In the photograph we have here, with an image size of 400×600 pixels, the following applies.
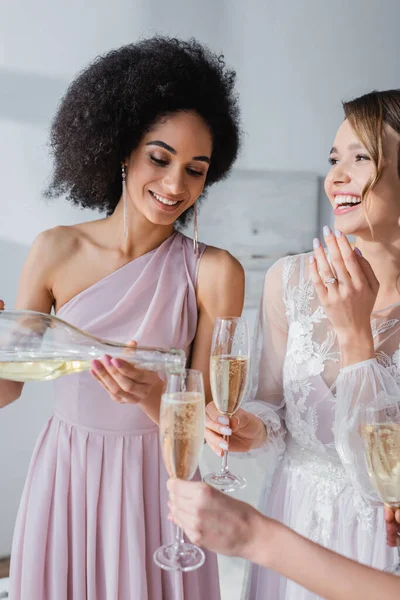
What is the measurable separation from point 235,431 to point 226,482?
169 millimetres

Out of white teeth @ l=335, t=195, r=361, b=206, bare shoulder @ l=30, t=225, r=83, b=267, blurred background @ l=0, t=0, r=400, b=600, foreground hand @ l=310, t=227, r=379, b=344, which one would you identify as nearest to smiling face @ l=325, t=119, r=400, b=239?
white teeth @ l=335, t=195, r=361, b=206

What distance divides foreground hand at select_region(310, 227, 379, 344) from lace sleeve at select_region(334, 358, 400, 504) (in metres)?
0.08

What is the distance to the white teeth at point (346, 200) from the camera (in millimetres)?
1390

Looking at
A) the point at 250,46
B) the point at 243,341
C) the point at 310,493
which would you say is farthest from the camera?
the point at 250,46

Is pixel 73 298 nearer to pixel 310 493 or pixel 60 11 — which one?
pixel 310 493

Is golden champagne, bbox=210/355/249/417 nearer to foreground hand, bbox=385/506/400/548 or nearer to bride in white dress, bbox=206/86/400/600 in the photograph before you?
bride in white dress, bbox=206/86/400/600

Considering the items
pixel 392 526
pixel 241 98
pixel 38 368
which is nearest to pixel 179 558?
pixel 392 526

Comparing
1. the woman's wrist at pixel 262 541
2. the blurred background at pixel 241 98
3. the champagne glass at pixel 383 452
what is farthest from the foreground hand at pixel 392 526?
the blurred background at pixel 241 98

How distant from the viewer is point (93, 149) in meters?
1.66

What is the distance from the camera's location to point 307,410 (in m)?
1.38

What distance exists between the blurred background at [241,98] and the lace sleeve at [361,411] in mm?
1362

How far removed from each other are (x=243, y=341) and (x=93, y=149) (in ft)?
2.52

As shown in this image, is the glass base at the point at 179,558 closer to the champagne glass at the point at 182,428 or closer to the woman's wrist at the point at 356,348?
the champagne glass at the point at 182,428

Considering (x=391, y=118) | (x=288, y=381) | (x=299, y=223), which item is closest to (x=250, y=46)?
(x=299, y=223)
